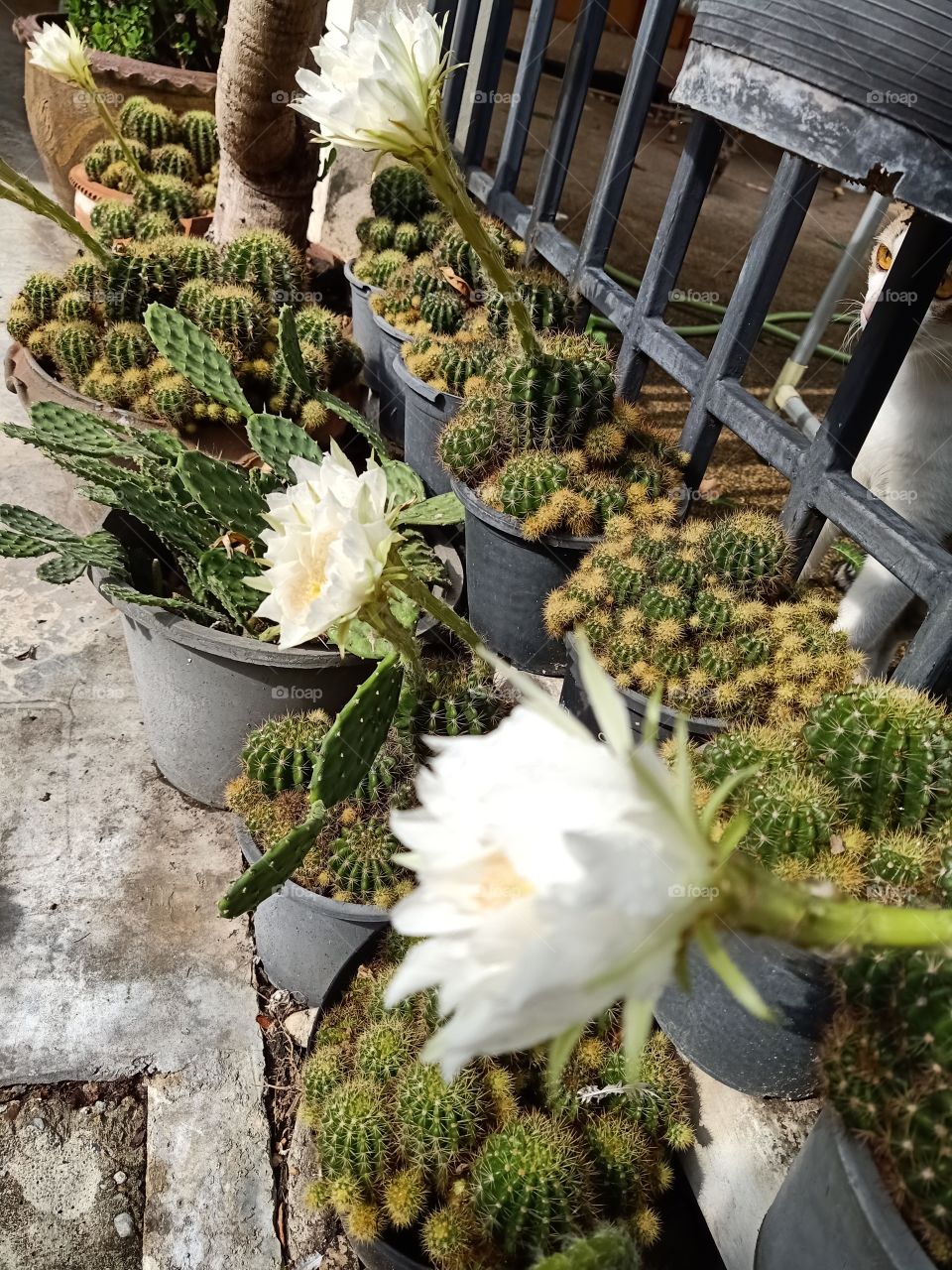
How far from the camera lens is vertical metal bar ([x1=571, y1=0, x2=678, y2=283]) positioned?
212 centimetres

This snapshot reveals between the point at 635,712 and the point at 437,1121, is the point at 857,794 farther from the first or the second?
the point at 437,1121

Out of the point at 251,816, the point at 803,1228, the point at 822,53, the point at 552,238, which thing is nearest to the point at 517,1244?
the point at 803,1228

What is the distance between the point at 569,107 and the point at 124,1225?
2.64 metres

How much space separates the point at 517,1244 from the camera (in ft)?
3.84

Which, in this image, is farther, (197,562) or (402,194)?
(402,194)

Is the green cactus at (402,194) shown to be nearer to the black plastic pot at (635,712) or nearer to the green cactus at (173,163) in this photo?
the green cactus at (173,163)

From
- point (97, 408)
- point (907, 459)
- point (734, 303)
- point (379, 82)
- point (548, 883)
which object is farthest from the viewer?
point (97, 408)

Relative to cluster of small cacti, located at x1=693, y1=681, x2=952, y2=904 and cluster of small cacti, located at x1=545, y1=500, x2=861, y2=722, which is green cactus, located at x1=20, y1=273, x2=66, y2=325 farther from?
cluster of small cacti, located at x1=693, y1=681, x2=952, y2=904

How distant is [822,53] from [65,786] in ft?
6.37

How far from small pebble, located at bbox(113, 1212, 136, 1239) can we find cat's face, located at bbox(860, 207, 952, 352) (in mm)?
1848

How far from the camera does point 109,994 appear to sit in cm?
179

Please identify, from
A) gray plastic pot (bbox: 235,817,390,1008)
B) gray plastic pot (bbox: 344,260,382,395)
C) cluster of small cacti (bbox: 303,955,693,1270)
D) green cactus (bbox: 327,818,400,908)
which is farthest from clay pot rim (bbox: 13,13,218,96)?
cluster of small cacti (bbox: 303,955,693,1270)

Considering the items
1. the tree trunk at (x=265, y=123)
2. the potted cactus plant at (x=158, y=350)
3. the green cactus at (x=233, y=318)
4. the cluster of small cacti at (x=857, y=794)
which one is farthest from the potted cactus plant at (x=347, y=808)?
the tree trunk at (x=265, y=123)

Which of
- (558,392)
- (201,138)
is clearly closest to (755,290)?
(558,392)
